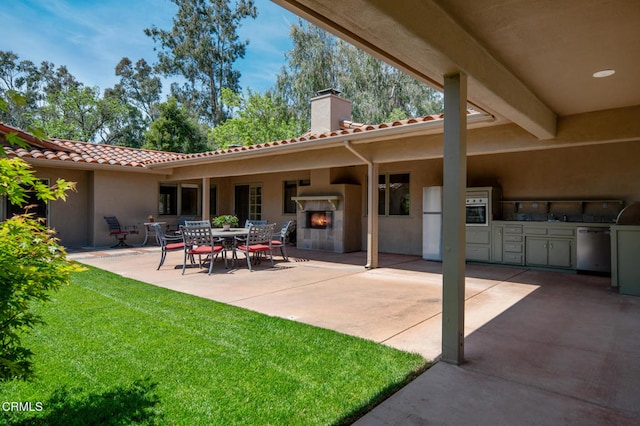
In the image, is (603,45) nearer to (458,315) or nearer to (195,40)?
(458,315)

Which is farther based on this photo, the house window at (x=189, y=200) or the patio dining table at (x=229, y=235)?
the house window at (x=189, y=200)

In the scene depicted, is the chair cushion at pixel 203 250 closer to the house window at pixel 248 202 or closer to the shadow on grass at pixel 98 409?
the shadow on grass at pixel 98 409

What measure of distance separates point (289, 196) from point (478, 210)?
661 cm

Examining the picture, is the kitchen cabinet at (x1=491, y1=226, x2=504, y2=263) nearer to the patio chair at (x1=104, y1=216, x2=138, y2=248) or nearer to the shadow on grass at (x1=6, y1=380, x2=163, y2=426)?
the shadow on grass at (x1=6, y1=380, x2=163, y2=426)

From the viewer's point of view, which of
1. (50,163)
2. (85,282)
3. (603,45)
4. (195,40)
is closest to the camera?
(603,45)

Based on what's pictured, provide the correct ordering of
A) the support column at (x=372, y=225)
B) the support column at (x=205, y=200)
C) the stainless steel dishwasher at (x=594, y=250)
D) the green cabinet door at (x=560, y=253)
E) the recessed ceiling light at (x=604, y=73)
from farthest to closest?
the support column at (x=205, y=200) < the support column at (x=372, y=225) < the green cabinet door at (x=560, y=253) < the stainless steel dishwasher at (x=594, y=250) < the recessed ceiling light at (x=604, y=73)

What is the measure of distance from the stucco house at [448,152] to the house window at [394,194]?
0.03m

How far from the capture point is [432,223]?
9062 mm

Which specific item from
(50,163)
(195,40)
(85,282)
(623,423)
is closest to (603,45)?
(623,423)

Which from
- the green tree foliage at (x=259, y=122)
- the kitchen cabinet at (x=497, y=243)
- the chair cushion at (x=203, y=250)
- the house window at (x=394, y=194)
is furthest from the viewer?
the green tree foliage at (x=259, y=122)

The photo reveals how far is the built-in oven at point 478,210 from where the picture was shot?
824 cm

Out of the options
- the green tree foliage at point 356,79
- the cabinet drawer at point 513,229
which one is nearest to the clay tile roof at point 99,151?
the cabinet drawer at point 513,229

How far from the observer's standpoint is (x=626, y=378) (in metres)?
2.85

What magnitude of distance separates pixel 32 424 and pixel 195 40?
28102mm
